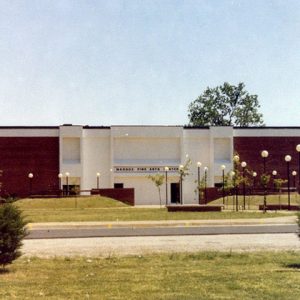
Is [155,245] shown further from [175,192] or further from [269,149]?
[269,149]

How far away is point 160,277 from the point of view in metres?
10.2

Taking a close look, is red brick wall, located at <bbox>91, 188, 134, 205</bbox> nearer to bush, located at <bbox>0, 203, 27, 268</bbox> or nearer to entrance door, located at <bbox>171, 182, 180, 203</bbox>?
entrance door, located at <bbox>171, 182, 180, 203</bbox>

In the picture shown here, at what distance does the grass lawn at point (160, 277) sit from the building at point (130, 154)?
176ft

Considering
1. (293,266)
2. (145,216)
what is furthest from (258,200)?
(293,266)

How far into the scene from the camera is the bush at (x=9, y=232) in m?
11.6

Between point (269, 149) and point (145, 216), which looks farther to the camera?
point (269, 149)

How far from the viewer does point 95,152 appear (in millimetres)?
69188

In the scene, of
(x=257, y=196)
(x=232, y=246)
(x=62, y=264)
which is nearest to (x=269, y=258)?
(x=232, y=246)

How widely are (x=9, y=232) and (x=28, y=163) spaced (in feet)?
185

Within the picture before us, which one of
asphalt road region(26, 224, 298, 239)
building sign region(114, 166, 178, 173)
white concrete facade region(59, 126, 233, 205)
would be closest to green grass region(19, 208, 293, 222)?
asphalt road region(26, 224, 298, 239)

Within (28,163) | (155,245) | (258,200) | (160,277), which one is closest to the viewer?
(160,277)

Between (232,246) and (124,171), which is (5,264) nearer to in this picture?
(232,246)

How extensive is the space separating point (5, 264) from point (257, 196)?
4451cm

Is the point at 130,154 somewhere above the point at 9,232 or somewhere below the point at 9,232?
above
